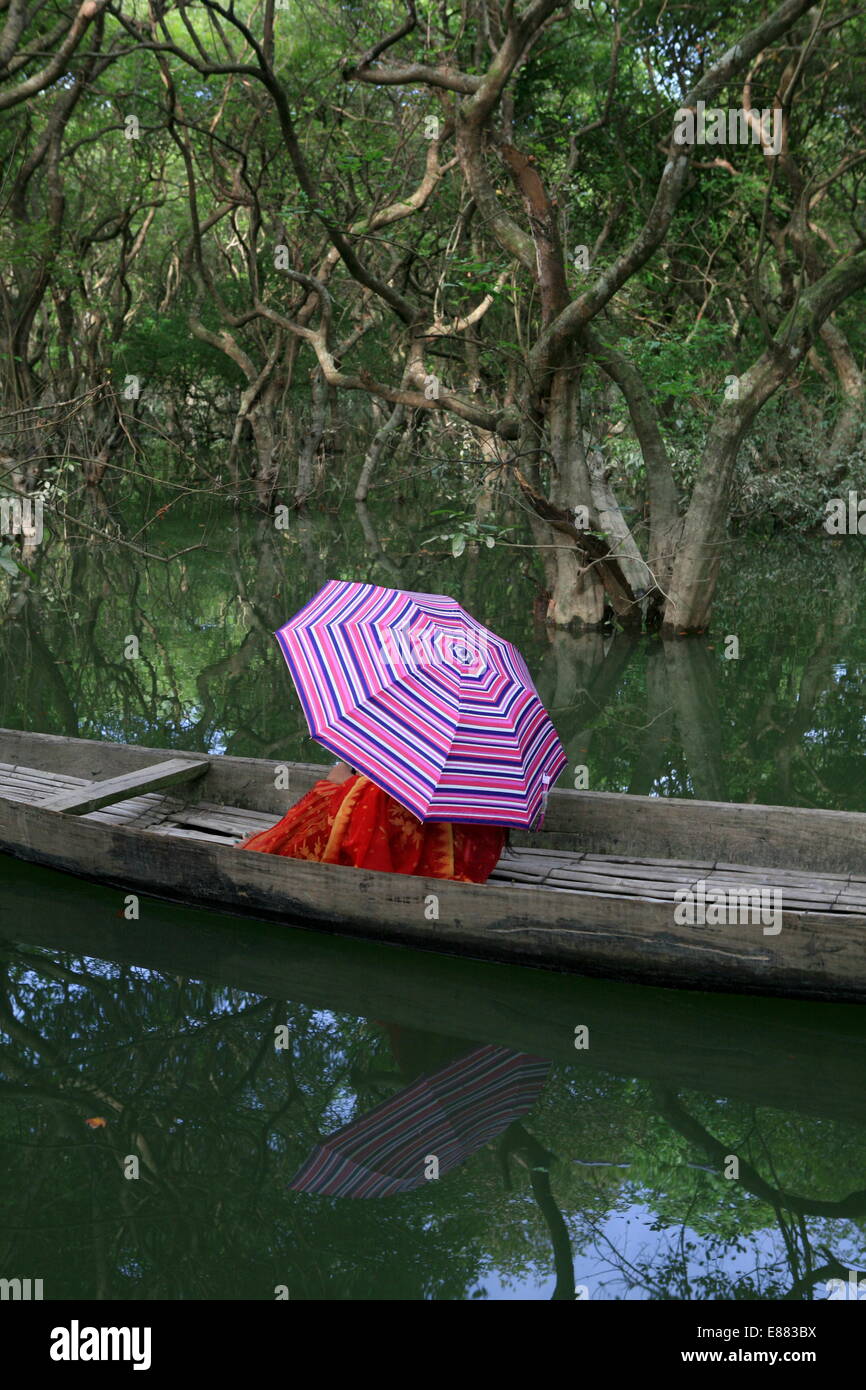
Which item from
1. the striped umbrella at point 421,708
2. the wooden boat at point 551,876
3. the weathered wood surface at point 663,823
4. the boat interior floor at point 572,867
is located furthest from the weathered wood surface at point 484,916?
the weathered wood surface at point 663,823

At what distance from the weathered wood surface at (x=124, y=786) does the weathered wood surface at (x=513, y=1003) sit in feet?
1.70

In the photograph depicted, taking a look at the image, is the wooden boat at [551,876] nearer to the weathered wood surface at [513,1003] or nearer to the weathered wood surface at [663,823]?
the weathered wood surface at [663,823]

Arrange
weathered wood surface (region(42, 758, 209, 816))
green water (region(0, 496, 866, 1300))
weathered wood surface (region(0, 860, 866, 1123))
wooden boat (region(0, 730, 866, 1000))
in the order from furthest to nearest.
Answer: weathered wood surface (region(42, 758, 209, 816)) → wooden boat (region(0, 730, 866, 1000)) → weathered wood surface (region(0, 860, 866, 1123)) → green water (region(0, 496, 866, 1300))

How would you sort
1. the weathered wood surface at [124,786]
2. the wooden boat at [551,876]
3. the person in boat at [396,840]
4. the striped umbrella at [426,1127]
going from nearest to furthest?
the striped umbrella at [426,1127] → the wooden boat at [551,876] → the person in boat at [396,840] → the weathered wood surface at [124,786]

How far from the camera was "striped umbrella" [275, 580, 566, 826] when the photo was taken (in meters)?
5.01

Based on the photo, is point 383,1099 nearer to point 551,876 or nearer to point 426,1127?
point 426,1127

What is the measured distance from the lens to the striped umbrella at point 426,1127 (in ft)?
13.4

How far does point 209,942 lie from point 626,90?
11.0 m

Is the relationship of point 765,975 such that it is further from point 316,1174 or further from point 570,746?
point 570,746

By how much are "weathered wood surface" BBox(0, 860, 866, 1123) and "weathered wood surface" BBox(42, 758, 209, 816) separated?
52 cm

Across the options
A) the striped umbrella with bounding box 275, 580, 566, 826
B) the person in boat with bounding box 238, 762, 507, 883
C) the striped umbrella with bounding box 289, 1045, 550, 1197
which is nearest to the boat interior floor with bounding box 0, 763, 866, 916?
the person in boat with bounding box 238, 762, 507, 883

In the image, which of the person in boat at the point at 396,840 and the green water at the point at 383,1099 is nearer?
the green water at the point at 383,1099

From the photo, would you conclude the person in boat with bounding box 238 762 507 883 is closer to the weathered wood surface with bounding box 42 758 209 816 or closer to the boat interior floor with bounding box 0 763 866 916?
the boat interior floor with bounding box 0 763 866 916

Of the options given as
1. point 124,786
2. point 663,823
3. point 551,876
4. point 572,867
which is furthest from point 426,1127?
point 124,786
